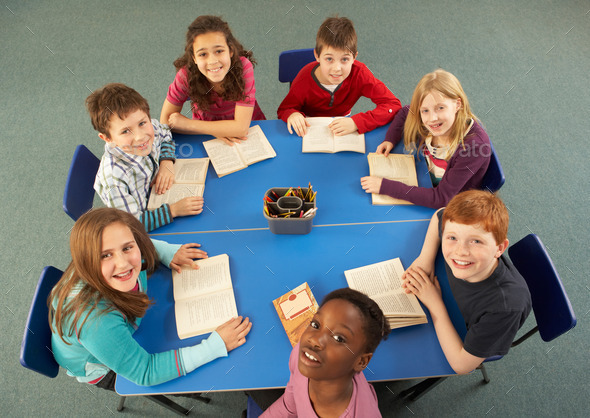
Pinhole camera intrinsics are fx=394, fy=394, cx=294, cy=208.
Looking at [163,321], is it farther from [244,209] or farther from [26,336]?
[244,209]

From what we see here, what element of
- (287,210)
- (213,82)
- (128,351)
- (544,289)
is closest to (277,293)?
(287,210)

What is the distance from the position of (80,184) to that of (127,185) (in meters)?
0.28

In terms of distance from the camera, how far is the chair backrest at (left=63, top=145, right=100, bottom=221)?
5.84 ft

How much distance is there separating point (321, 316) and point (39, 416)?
1864 millimetres

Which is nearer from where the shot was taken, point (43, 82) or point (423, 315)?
point (423, 315)

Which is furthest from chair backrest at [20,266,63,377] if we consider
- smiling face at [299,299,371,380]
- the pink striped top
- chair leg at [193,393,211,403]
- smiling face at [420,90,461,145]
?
smiling face at [420,90,461,145]

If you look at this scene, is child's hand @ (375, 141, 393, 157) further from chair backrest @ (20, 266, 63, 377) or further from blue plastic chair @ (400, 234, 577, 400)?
chair backrest @ (20, 266, 63, 377)

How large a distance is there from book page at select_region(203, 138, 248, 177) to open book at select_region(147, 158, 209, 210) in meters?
0.05

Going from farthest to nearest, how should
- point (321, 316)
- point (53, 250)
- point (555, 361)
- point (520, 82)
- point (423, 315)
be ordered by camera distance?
point (520, 82) < point (53, 250) < point (555, 361) < point (423, 315) < point (321, 316)

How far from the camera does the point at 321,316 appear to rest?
1175mm

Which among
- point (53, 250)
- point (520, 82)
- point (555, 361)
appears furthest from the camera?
point (520, 82)

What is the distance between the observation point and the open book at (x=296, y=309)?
1.45 meters

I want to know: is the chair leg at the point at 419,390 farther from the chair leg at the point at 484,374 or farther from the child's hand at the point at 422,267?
the child's hand at the point at 422,267

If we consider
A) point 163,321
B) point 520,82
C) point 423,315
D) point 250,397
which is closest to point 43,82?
point 163,321
